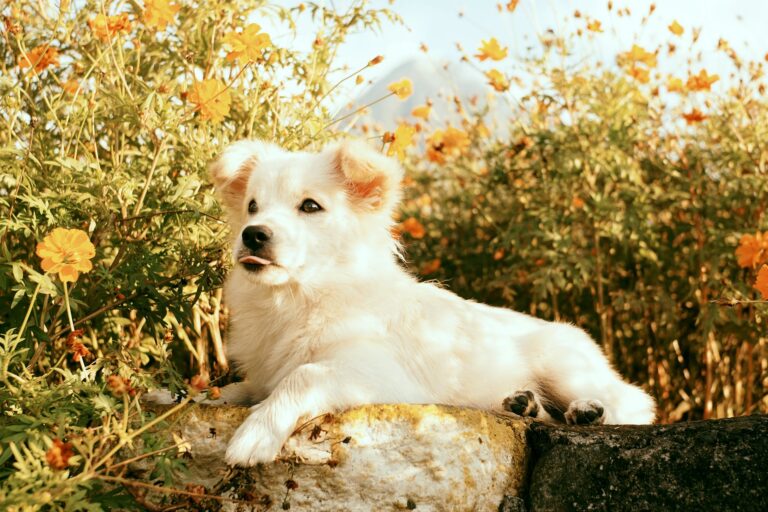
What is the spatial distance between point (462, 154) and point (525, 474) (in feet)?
12.7

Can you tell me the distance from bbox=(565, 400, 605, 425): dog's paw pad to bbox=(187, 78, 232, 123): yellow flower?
2.01 m

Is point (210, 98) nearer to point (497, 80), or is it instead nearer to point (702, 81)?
point (497, 80)

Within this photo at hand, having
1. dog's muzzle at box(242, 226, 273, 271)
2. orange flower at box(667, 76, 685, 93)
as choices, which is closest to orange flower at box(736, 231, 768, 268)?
orange flower at box(667, 76, 685, 93)

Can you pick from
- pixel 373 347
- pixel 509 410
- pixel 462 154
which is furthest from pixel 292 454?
pixel 462 154

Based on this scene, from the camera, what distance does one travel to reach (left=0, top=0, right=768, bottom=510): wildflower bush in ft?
10.0

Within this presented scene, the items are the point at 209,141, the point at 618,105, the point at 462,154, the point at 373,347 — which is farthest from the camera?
the point at 462,154

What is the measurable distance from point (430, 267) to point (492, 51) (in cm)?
181

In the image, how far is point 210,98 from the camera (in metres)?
3.37

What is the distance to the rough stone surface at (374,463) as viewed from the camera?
111 inches

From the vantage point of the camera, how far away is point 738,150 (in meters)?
4.97

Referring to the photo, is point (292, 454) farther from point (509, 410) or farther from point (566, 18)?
point (566, 18)

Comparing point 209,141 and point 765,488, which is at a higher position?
point 209,141

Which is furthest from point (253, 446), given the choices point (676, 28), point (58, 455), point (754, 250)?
Answer: point (676, 28)

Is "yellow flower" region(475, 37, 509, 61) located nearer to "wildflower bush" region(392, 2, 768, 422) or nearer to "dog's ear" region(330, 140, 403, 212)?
"wildflower bush" region(392, 2, 768, 422)
